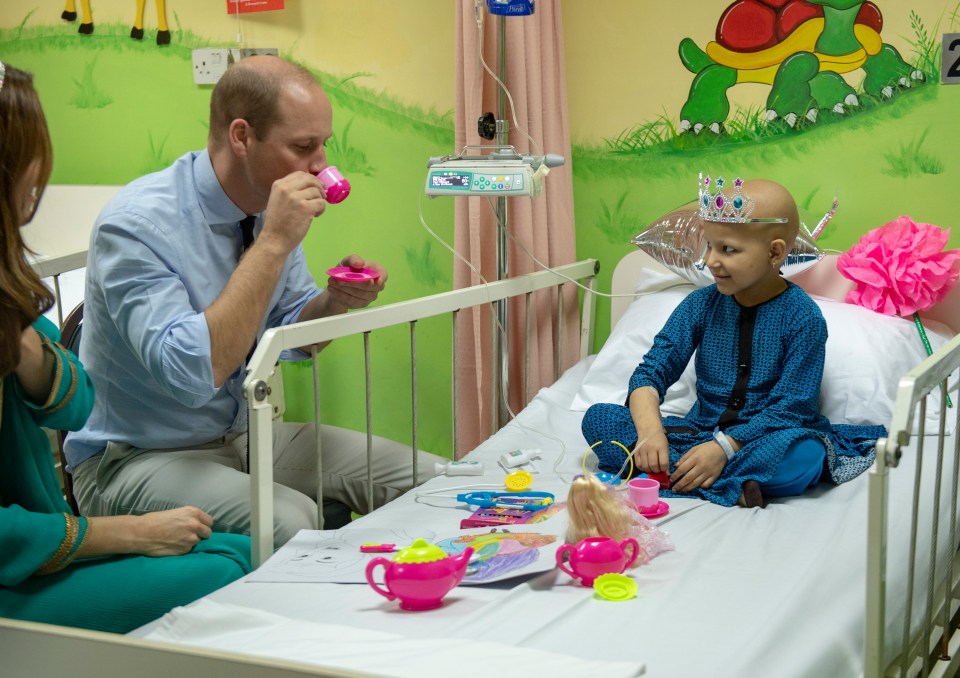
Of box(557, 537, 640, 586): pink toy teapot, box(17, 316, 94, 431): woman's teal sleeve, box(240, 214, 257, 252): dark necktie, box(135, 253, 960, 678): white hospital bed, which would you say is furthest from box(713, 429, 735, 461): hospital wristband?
box(17, 316, 94, 431): woman's teal sleeve

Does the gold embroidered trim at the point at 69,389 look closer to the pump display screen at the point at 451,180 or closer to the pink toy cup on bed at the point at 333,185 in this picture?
the pink toy cup on bed at the point at 333,185

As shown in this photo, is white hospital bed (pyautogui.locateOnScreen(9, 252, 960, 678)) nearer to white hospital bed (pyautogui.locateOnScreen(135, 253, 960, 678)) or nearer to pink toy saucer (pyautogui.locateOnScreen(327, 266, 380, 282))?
white hospital bed (pyautogui.locateOnScreen(135, 253, 960, 678))

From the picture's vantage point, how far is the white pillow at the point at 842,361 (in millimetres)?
2156

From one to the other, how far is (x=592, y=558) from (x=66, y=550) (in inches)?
29.0

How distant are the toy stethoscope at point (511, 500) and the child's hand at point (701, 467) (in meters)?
0.26

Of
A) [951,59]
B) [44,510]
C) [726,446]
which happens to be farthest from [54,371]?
[951,59]

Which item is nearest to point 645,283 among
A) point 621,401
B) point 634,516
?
point 621,401

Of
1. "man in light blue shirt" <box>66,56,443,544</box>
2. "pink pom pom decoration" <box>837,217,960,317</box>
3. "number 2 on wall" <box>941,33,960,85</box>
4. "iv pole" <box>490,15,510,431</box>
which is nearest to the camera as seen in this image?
"man in light blue shirt" <box>66,56,443,544</box>

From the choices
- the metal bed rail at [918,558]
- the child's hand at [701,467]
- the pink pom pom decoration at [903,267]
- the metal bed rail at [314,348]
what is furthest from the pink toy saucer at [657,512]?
the pink pom pom decoration at [903,267]

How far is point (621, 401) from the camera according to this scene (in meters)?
2.37

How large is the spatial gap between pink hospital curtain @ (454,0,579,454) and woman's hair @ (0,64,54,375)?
1.36 m

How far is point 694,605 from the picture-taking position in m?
1.45

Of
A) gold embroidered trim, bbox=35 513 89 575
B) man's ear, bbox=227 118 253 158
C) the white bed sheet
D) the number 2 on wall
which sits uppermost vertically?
the number 2 on wall

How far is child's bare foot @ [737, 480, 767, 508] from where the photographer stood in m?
1.87
